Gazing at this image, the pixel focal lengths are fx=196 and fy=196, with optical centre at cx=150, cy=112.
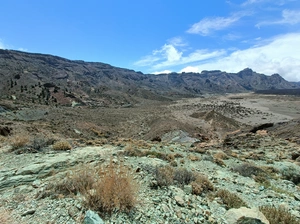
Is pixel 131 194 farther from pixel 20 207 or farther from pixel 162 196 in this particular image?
pixel 20 207

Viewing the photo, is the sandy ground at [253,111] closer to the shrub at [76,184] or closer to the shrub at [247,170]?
the shrub at [247,170]

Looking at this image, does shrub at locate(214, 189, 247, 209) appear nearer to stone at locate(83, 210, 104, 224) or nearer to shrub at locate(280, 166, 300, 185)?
stone at locate(83, 210, 104, 224)

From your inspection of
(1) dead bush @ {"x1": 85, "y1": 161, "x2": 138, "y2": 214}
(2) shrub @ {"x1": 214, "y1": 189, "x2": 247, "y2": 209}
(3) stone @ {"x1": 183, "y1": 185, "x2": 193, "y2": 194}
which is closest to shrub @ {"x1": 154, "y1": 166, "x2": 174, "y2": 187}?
(3) stone @ {"x1": 183, "y1": 185, "x2": 193, "y2": 194}

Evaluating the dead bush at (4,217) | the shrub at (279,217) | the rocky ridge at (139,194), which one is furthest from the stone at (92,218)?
the shrub at (279,217)

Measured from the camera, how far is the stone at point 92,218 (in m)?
3.34

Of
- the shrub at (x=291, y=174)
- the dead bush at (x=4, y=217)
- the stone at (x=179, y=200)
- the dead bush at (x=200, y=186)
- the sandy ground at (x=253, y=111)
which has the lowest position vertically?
the sandy ground at (x=253, y=111)

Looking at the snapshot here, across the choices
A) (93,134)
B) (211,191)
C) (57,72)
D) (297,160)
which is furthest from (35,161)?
(57,72)

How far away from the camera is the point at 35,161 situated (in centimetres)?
674

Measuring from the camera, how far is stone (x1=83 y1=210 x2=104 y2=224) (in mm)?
3344

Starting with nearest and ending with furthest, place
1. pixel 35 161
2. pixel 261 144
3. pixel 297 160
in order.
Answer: pixel 35 161, pixel 297 160, pixel 261 144

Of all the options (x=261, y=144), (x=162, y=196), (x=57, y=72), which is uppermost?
(x=57, y=72)

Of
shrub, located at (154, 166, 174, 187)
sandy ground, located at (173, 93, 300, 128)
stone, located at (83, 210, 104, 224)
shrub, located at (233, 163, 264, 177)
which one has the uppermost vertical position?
stone, located at (83, 210, 104, 224)

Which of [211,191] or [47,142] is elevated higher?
[47,142]

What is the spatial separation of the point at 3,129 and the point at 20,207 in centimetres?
1126
